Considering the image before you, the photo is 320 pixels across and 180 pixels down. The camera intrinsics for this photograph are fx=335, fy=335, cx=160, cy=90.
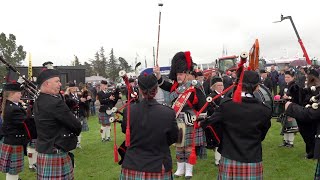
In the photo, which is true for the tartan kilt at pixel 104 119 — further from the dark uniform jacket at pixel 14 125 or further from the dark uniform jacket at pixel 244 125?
the dark uniform jacket at pixel 244 125

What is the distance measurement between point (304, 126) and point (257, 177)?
2.81ft

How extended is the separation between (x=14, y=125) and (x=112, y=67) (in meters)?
59.0

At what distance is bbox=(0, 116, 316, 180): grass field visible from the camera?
5.85 m

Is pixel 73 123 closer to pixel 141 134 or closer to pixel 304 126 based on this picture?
pixel 141 134

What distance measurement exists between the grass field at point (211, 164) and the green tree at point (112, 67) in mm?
51353

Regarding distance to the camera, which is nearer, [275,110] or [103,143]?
[275,110]

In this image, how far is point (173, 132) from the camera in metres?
3.22

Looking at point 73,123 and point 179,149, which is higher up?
point 73,123

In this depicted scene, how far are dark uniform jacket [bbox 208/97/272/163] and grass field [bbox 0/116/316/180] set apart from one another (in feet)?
7.85

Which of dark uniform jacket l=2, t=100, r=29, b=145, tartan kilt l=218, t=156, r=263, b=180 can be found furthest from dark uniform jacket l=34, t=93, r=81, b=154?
tartan kilt l=218, t=156, r=263, b=180

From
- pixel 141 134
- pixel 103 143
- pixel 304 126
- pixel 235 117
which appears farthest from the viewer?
pixel 103 143

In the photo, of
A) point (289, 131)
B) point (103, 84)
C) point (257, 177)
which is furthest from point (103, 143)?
point (257, 177)

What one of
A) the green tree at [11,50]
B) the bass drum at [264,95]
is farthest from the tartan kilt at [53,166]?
the green tree at [11,50]

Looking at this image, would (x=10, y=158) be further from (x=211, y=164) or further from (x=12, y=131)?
(x=211, y=164)
